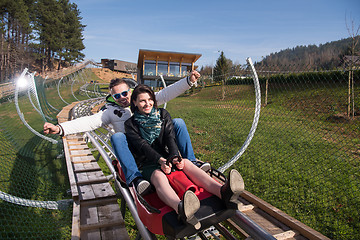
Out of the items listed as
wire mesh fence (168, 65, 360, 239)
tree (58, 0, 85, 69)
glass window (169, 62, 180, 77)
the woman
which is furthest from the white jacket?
tree (58, 0, 85, 69)

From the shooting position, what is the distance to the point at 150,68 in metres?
37.6

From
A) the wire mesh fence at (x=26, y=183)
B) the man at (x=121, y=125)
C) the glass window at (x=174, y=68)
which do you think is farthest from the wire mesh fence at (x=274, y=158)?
the glass window at (x=174, y=68)

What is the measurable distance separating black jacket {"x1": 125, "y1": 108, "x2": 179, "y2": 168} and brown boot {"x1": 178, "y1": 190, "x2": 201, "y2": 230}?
652 millimetres

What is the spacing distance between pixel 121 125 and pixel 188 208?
1.78 metres

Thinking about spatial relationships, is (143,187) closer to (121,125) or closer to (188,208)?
(188,208)

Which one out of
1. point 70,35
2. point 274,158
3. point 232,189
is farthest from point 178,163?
point 70,35

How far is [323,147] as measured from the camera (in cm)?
579

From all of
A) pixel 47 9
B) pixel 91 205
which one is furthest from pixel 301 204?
pixel 47 9

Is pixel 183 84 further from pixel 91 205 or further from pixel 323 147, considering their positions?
pixel 323 147

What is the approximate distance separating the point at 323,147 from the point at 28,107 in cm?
678

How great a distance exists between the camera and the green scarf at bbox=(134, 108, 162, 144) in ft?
8.19

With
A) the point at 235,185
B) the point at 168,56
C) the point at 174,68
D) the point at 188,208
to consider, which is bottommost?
the point at 188,208

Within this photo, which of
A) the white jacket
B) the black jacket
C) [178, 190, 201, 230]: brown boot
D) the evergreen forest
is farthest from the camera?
the evergreen forest

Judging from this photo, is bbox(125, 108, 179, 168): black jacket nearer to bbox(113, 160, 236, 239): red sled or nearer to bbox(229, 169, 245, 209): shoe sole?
bbox(113, 160, 236, 239): red sled
